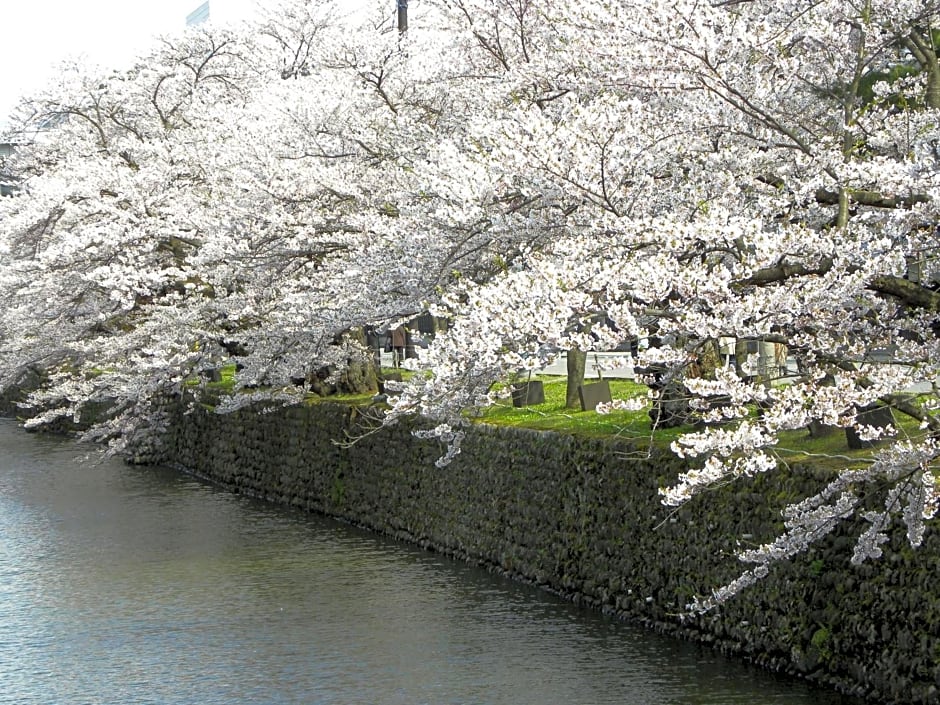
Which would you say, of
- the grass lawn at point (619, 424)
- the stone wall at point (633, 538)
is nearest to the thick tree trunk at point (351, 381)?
the grass lawn at point (619, 424)

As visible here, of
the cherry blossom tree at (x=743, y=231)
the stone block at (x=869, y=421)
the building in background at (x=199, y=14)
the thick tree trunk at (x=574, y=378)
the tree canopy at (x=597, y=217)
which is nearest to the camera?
the cherry blossom tree at (x=743, y=231)

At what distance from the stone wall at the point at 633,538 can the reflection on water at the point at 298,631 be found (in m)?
0.25

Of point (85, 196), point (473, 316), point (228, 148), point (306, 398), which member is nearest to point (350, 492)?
point (306, 398)

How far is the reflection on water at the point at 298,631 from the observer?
973cm

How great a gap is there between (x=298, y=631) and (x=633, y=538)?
3155mm

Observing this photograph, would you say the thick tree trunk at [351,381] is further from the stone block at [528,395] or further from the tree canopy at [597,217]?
the stone block at [528,395]

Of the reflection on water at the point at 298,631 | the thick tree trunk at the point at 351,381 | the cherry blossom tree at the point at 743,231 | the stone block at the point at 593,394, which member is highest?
the cherry blossom tree at the point at 743,231

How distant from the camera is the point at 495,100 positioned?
12.2 meters

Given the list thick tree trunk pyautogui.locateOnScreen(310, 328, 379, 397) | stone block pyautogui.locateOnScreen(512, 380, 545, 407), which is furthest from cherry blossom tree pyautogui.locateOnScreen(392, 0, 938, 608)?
thick tree trunk pyautogui.locateOnScreen(310, 328, 379, 397)

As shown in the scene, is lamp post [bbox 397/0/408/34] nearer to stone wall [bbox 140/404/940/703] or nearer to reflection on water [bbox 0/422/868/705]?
stone wall [bbox 140/404/940/703]

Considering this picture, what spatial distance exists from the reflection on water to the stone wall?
25 centimetres

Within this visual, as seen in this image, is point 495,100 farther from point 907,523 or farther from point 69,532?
point 69,532

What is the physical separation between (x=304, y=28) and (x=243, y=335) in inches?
271

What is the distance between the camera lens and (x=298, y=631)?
38.6ft
